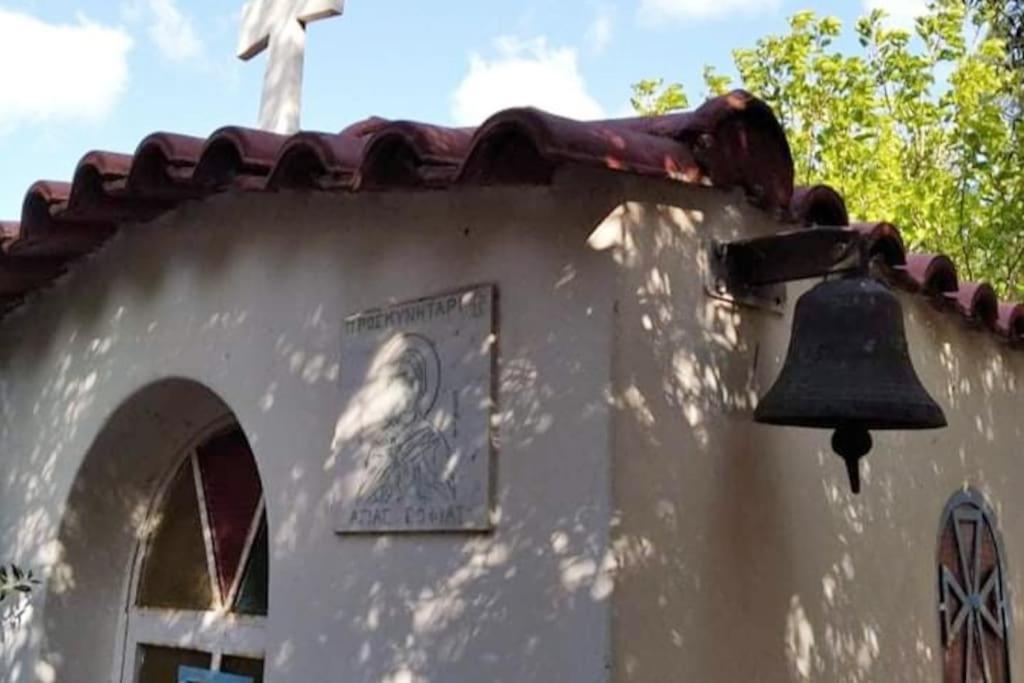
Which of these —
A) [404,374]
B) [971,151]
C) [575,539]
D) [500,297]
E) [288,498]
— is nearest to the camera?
[575,539]

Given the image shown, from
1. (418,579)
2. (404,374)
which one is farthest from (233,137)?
(418,579)

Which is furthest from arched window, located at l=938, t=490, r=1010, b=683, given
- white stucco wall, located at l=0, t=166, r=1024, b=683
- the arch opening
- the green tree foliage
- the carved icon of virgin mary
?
the green tree foliage

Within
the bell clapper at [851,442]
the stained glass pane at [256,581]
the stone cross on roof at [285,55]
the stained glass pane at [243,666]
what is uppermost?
the stone cross on roof at [285,55]

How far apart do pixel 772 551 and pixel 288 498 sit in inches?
64.8

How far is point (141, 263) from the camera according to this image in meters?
5.13

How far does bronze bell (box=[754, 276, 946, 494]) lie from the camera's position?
308 cm

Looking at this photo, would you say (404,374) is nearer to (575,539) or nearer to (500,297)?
(500,297)

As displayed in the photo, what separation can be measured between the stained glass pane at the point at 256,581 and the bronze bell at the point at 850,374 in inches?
98.6

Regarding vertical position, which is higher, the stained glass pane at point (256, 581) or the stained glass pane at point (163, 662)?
the stained glass pane at point (256, 581)

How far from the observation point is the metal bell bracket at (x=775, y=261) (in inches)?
130

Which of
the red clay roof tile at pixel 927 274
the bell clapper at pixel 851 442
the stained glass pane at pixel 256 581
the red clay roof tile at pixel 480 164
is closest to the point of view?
the red clay roof tile at pixel 480 164

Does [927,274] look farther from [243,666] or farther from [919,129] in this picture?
[919,129]

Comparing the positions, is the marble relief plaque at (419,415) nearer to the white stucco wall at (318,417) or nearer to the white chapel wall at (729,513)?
the white stucco wall at (318,417)

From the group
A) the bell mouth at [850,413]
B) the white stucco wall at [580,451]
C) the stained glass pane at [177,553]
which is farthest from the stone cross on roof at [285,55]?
the bell mouth at [850,413]
